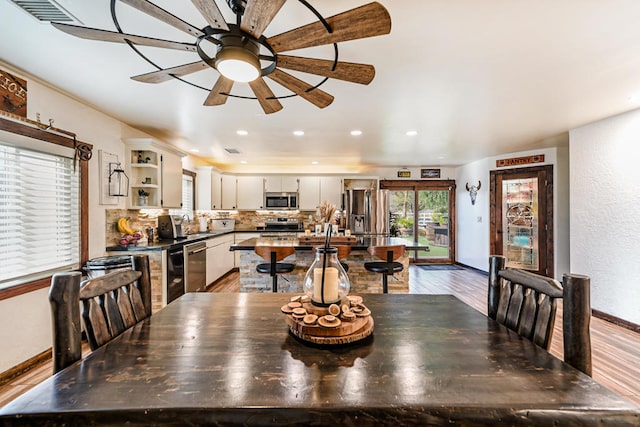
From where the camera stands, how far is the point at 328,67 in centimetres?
140

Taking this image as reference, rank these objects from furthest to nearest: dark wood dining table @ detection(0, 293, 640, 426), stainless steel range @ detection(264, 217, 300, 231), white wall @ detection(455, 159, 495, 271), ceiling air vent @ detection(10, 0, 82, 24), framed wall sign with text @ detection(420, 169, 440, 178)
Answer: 1. framed wall sign with text @ detection(420, 169, 440, 178)
2. stainless steel range @ detection(264, 217, 300, 231)
3. white wall @ detection(455, 159, 495, 271)
4. ceiling air vent @ detection(10, 0, 82, 24)
5. dark wood dining table @ detection(0, 293, 640, 426)

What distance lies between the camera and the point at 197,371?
2.91ft

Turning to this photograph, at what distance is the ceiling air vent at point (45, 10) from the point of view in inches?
58.4

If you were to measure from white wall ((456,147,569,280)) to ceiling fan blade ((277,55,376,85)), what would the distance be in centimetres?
520

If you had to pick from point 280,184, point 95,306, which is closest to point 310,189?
point 280,184

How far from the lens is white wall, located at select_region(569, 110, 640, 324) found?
3176mm

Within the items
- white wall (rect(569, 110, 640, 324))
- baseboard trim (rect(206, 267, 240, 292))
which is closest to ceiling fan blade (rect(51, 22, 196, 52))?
baseboard trim (rect(206, 267, 240, 292))

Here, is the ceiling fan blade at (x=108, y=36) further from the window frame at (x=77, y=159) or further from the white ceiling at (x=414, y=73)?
the window frame at (x=77, y=159)

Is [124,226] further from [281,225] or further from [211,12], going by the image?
[281,225]

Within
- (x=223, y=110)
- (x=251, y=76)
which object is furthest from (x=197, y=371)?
(x=223, y=110)

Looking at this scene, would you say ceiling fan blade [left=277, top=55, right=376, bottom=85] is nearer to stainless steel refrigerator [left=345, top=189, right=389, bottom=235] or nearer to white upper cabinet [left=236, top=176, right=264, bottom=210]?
stainless steel refrigerator [left=345, top=189, right=389, bottom=235]

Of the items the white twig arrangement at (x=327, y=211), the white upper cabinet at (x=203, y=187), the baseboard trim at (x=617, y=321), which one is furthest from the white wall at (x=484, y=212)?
the white upper cabinet at (x=203, y=187)

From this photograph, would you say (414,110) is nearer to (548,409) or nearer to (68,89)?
(548,409)

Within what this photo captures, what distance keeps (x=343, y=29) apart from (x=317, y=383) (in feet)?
4.30
